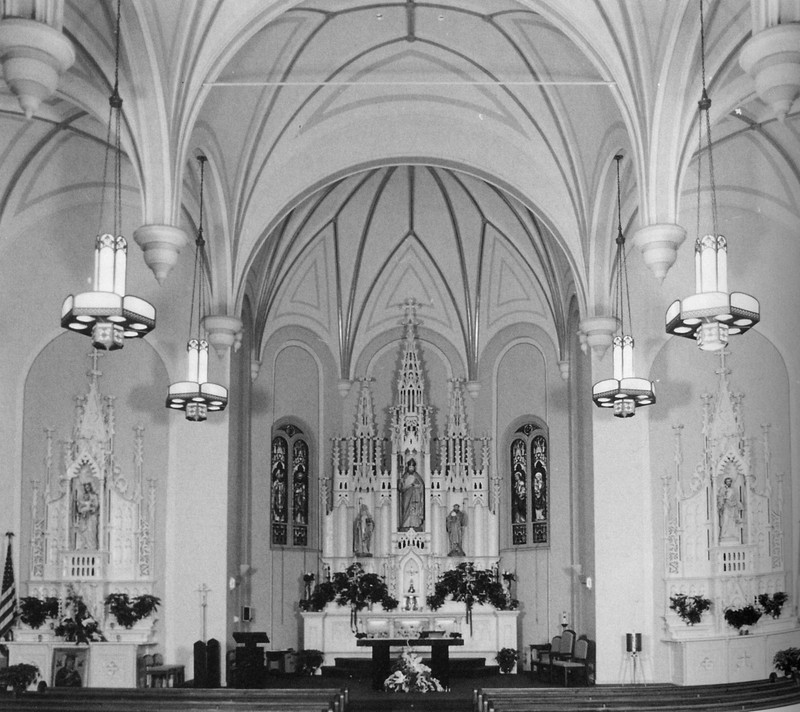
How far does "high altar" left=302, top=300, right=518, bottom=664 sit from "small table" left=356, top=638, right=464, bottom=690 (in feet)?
15.5

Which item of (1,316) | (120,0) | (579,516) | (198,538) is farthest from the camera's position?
(579,516)

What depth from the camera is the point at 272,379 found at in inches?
1043

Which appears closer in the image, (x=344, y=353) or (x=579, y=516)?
(x=579, y=516)

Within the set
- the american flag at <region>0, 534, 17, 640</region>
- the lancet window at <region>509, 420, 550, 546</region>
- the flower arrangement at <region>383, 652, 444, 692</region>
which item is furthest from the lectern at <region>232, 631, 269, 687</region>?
the lancet window at <region>509, 420, 550, 546</region>

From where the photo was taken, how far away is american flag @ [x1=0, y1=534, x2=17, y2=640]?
19594 millimetres

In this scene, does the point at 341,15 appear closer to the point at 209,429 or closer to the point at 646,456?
the point at 209,429

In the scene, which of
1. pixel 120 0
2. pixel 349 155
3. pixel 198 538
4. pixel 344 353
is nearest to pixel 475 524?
pixel 344 353

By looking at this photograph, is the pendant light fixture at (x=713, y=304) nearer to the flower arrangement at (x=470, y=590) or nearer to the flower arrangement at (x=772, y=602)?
the flower arrangement at (x=772, y=602)

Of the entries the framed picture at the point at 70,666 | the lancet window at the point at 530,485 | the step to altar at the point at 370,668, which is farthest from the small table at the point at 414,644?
the lancet window at the point at 530,485

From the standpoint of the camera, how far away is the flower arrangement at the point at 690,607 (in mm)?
19531

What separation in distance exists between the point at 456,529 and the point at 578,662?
16.4ft

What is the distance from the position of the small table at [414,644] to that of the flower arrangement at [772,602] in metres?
5.19

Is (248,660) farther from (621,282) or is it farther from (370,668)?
(621,282)

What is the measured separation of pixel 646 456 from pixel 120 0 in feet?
39.9
